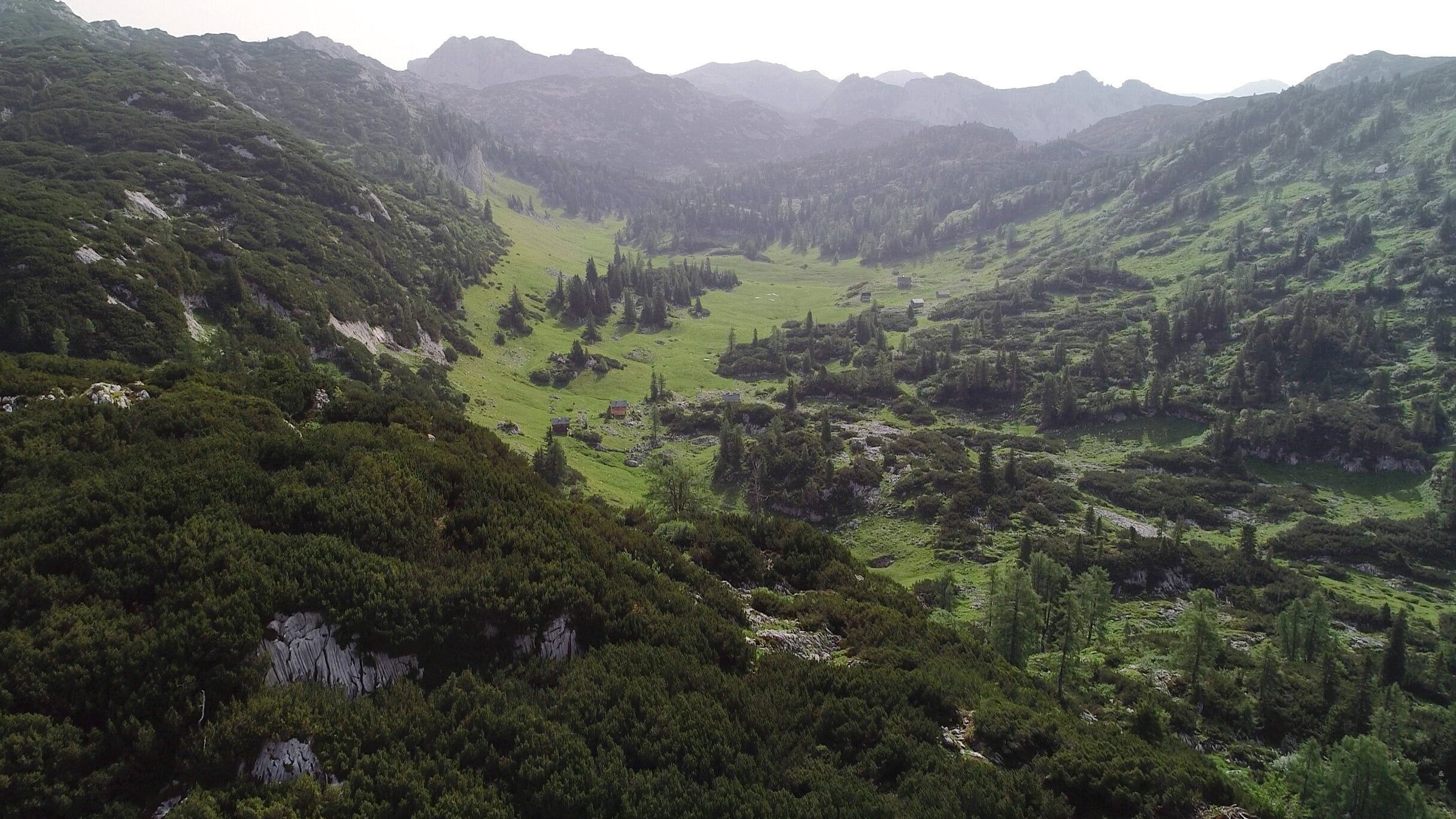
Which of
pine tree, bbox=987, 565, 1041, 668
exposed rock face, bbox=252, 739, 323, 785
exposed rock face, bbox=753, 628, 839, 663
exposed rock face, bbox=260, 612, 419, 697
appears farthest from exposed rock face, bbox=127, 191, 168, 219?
pine tree, bbox=987, 565, 1041, 668

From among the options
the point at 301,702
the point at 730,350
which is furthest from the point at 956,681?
the point at 730,350

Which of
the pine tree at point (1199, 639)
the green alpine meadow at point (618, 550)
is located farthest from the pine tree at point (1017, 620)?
the pine tree at point (1199, 639)

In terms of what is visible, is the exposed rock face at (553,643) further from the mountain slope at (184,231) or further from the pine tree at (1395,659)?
the pine tree at (1395,659)

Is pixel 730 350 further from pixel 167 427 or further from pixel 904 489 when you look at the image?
pixel 167 427

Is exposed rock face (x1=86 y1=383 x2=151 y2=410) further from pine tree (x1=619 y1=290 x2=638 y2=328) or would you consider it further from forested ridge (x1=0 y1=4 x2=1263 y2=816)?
pine tree (x1=619 y1=290 x2=638 y2=328)

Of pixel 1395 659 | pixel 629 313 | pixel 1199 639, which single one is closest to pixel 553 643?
pixel 1199 639

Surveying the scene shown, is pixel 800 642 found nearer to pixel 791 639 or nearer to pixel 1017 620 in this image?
pixel 791 639
